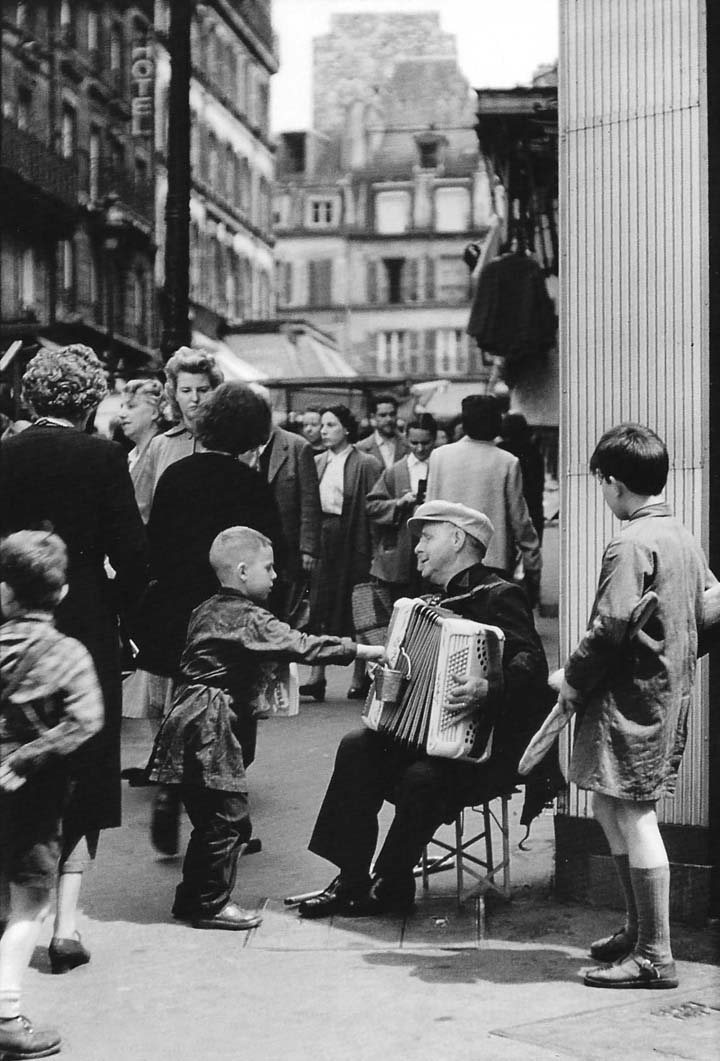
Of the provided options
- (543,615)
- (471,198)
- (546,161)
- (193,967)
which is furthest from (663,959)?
(471,198)

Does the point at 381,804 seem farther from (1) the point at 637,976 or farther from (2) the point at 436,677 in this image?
(1) the point at 637,976

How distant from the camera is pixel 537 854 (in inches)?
282

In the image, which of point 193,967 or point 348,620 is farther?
point 348,620

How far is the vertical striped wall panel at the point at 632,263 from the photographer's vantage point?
19.9 feet

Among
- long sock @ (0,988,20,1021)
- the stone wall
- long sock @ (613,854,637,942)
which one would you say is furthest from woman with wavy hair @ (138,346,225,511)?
the stone wall

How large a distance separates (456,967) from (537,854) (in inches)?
61.2

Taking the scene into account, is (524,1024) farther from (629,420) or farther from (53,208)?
(53,208)

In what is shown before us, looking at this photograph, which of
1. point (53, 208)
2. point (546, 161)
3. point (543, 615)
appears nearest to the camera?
point (543, 615)

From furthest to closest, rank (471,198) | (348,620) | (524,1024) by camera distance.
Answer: (471,198) < (348,620) < (524,1024)

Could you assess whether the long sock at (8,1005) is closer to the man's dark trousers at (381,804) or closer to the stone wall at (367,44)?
the man's dark trousers at (381,804)

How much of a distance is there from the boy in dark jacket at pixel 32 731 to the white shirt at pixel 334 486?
259 inches

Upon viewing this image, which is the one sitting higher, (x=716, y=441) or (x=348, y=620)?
(x=716, y=441)

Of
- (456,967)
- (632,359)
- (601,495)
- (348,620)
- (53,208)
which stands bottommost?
(456,967)

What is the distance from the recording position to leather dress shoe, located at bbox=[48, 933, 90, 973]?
222 inches
